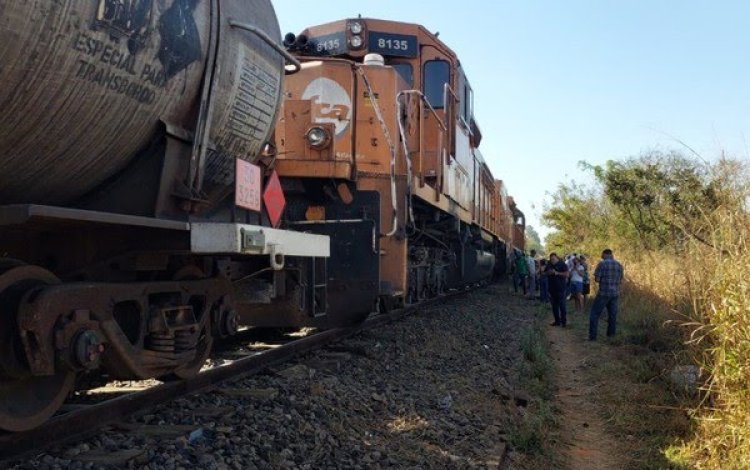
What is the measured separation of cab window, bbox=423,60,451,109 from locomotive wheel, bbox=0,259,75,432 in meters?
7.37

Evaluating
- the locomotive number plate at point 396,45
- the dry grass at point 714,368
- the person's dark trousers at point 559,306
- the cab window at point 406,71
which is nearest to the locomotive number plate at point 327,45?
the locomotive number plate at point 396,45

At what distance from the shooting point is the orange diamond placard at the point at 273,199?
5160 millimetres

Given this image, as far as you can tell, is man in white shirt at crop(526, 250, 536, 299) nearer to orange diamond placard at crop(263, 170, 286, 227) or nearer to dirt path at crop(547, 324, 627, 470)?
dirt path at crop(547, 324, 627, 470)

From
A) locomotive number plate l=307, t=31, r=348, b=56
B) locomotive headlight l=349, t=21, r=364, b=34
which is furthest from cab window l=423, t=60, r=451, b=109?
locomotive number plate l=307, t=31, r=348, b=56

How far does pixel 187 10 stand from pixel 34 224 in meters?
1.36

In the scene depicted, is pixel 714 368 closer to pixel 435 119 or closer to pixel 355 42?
pixel 435 119

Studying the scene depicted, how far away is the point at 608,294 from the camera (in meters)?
11.0

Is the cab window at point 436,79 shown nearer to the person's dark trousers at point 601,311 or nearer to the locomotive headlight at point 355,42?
the locomotive headlight at point 355,42

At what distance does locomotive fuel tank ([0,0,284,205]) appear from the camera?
267 cm

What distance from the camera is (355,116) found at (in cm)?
738

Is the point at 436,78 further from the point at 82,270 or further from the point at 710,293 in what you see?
the point at 82,270

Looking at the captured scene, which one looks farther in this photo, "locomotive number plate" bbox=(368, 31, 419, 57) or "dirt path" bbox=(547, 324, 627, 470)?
"locomotive number plate" bbox=(368, 31, 419, 57)

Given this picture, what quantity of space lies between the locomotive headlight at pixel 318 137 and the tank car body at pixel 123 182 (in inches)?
87.0

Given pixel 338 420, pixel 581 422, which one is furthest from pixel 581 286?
pixel 338 420
